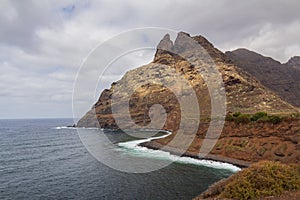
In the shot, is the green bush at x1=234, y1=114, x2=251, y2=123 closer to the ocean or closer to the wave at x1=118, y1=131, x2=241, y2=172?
the wave at x1=118, y1=131, x2=241, y2=172

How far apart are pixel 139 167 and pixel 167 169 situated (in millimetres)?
6606

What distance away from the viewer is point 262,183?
27.0m

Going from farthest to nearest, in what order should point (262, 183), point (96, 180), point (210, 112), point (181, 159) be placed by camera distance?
point (210, 112), point (181, 159), point (96, 180), point (262, 183)

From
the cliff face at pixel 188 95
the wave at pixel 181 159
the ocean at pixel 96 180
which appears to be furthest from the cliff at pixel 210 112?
the ocean at pixel 96 180

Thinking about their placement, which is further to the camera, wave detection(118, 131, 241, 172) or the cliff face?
the cliff face

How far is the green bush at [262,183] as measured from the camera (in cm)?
2600

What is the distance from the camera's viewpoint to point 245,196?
84.6 feet

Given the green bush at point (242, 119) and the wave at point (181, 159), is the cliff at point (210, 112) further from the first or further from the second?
the wave at point (181, 159)

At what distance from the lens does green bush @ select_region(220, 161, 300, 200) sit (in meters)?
26.0

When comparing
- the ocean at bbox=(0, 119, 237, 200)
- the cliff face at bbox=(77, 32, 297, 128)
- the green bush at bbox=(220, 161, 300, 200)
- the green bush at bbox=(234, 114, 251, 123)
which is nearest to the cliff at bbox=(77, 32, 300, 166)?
the cliff face at bbox=(77, 32, 297, 128)

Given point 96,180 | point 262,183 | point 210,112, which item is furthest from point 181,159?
point 210,112

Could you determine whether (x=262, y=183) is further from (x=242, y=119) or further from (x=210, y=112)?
(x=210, y=112)

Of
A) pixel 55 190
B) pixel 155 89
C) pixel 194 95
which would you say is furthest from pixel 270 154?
pixel 155 89

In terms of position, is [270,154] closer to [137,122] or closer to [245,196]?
[245,196]
